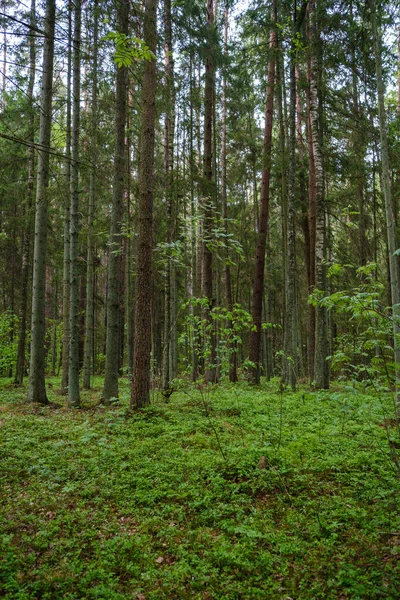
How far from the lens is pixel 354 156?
13281 mm

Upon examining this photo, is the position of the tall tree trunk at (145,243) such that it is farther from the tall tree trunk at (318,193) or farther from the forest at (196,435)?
the tall tree trunk at (318,193)

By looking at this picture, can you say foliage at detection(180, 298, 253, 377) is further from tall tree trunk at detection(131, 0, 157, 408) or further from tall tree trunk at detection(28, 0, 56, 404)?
tall tree trunk at detection(28, 0, 56, 404)

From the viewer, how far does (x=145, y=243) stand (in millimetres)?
7547

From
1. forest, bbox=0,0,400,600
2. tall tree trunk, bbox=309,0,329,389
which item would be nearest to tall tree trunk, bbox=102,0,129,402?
forest, bbox=0,0,400,600

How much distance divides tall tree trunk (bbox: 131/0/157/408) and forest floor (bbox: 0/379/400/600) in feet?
3.78

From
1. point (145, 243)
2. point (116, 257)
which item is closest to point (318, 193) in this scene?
point (145, 243)

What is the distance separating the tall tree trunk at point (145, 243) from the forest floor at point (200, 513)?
1151mm

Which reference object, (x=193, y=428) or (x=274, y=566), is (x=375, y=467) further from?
(x=193, y=428)

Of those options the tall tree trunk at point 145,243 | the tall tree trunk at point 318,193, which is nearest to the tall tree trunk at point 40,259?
the tall tree trunk at point 145,243

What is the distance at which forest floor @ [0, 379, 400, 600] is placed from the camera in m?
2.96

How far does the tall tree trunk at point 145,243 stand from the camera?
24.2ft

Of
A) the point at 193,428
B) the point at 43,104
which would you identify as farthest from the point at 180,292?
the point at 193,428

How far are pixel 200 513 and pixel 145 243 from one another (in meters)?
5.04

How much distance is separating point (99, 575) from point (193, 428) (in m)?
3.54
